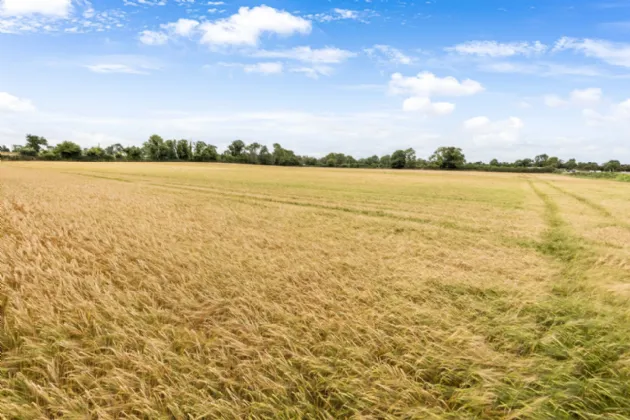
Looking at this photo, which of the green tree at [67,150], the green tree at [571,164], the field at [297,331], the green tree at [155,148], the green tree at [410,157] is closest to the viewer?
the field at [297,331]

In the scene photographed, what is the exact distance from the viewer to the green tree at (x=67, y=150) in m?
130

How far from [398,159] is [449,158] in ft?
86.9

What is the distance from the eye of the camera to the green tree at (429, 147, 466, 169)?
152 m

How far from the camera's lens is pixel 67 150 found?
5221 inches

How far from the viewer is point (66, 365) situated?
11.5ft

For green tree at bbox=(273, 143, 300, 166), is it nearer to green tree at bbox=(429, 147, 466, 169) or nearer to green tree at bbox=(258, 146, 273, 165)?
green tree at bbox=(258, 146, 273, 165)

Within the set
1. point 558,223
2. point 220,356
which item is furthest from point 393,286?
point 558,223

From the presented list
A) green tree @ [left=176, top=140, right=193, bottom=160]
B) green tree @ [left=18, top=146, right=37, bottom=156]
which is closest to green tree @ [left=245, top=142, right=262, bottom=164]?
green tree @ [left=176, top=140, right=193, bottom=160]

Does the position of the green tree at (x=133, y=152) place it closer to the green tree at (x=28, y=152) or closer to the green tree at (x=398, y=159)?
the green tree at (x=28, y=152)

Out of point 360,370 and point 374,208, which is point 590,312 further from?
point 374,208

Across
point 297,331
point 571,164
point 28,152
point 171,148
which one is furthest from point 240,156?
point 571,164

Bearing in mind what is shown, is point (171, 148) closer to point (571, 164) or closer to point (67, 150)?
point (67, 150)

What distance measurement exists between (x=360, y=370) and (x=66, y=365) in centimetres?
351

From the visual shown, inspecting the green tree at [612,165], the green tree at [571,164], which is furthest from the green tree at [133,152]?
the green tree at [612,165]
